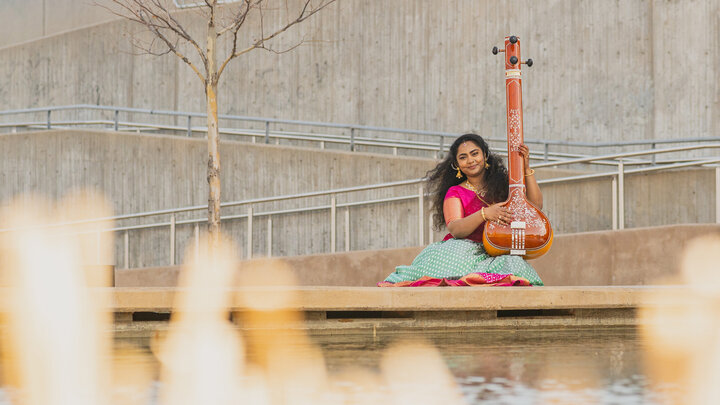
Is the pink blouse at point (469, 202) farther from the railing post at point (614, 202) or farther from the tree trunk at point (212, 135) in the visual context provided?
the tree trunk at point (212, 135)

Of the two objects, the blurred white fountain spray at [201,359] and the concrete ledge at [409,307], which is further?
the concrete ledge at [409,307]

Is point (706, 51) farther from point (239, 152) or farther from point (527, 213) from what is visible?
point (527, 213)

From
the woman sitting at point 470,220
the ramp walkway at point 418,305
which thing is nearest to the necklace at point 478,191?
the woman sitting at point 470,220

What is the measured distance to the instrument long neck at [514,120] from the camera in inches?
272

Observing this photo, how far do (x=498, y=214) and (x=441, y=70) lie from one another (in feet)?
43.3

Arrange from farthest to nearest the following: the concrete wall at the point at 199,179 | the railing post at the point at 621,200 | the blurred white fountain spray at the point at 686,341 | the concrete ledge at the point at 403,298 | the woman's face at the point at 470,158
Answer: the concrete wall at the point at 199,179
the railing post at the point at 621,200
the woman's face at the point at 470,158
the concrete ledge at the point at 403,298
the blurred white fountain spray at the point at 686,341

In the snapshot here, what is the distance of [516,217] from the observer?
22.6ft

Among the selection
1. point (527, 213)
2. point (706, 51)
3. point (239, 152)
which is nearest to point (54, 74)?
point (239, 152)

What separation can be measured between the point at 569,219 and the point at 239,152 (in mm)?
6322

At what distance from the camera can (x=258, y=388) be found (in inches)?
162

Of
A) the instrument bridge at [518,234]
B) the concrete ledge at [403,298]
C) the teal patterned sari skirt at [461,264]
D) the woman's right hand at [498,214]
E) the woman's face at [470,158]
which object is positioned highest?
the woman's face at [470,158]

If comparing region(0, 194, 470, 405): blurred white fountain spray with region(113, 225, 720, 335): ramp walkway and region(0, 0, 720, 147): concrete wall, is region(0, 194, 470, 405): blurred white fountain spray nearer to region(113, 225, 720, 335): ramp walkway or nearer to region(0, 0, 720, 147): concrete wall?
region(113, 225, 720, 335): ramp walkway

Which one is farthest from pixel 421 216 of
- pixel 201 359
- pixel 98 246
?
pixel 201 359

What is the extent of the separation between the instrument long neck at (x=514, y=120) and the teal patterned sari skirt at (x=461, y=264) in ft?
1.52
